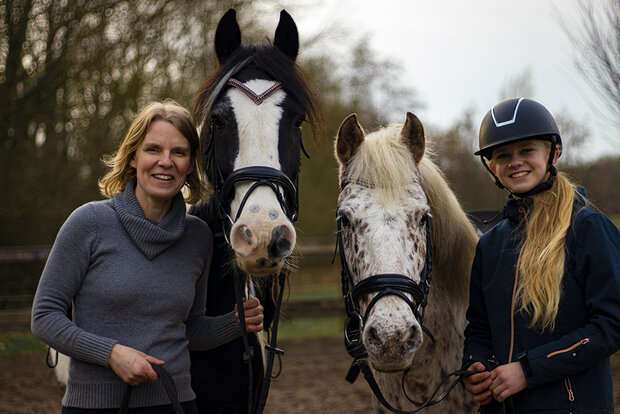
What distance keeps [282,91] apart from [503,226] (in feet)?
3.95

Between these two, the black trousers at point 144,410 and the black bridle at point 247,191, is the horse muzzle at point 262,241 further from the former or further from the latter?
the black trousers at point 144,410

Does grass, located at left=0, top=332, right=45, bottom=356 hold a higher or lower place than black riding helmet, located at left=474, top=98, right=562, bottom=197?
lower

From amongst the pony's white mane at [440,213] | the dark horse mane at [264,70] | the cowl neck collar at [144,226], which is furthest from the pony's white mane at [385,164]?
the cowl neck collar at [144,226]

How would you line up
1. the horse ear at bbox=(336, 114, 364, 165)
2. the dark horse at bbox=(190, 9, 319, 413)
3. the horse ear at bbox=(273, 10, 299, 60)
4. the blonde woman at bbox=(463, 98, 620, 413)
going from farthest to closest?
the horse ear at bbox=(273, 10, 299, 60), the horse ear at bbox=(336, 114, 364, 165), the dark horse at bbox=(190, 9, 319, 413), the blonde woman at bbox=(463, 98, 620, 413)

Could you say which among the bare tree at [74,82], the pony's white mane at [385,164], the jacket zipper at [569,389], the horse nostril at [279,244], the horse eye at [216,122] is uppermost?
the bare tree at [74,82]

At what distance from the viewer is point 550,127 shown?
7.34 ft

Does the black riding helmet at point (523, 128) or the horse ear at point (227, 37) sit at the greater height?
the horse ear at point (227, 37)

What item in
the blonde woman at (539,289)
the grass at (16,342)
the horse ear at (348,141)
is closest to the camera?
the blonde woman at (539,289)

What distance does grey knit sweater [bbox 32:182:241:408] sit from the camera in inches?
71.2

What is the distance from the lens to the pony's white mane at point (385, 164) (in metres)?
2.31

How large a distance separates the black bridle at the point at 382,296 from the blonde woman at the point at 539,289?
0.71ft

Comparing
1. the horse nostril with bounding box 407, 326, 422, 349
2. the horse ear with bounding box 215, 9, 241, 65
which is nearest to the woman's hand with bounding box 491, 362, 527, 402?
the horse nostril with bounding box 407, 326, 422, 349

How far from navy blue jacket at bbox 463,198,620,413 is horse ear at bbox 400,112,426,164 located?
64cm

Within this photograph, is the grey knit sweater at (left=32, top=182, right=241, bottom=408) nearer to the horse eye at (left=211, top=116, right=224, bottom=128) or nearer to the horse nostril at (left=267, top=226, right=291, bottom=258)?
the horse nostril at (left=267, top=226, right=291, bottom=258)
